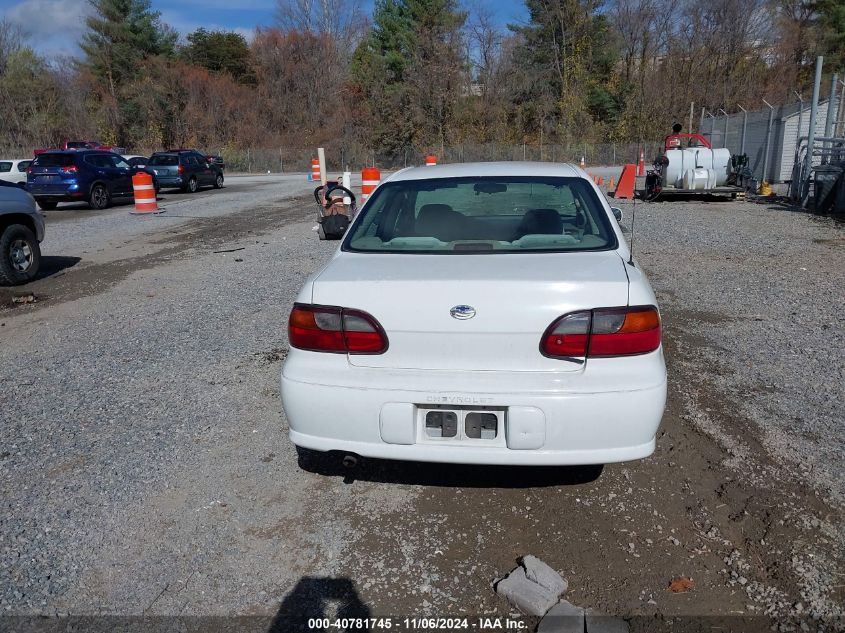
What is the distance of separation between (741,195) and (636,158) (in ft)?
105

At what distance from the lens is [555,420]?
2758 millimetres

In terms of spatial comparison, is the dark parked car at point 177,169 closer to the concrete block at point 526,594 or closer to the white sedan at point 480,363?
the white sedan at point 480,363

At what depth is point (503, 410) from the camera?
2.79 meters

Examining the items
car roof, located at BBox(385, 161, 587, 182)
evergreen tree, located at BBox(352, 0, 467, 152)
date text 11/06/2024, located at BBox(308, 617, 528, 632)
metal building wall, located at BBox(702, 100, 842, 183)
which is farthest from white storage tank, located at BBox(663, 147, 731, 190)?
evergreen tree, located at BBox(352, 0, 467, 152)

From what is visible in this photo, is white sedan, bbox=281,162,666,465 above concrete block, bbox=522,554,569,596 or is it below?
above

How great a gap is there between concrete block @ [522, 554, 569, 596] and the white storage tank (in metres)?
16.5

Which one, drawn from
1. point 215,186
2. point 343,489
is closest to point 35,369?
point 343,489

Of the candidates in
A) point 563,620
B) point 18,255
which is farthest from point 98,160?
point 563,620

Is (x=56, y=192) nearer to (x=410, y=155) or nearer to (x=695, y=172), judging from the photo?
(x=695, y=172)

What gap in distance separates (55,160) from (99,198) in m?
1.48

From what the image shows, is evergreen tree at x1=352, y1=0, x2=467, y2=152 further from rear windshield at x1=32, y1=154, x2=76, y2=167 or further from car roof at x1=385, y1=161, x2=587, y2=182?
Result: car roof at x1=385, y1=161, x2=587, y2=182

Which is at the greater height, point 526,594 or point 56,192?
point 56,192

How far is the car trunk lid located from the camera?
9.10ft

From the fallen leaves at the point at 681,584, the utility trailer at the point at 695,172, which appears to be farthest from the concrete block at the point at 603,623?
the utility trailer at the point at 695,172
